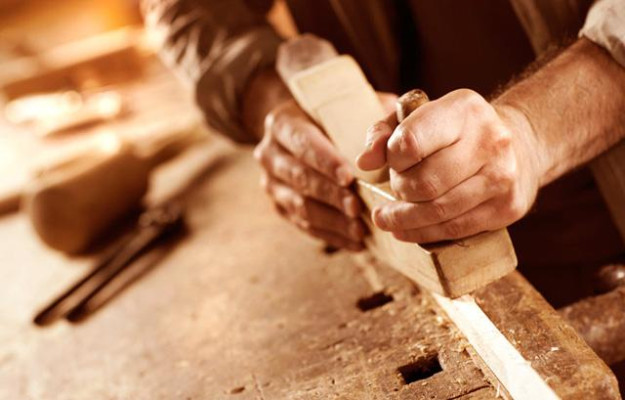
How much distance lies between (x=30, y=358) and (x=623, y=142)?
1.37 meters

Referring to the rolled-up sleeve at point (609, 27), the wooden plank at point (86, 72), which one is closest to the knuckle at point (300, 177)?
the rolled-up sleeve at point (609, 27)

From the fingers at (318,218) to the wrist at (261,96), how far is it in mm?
203

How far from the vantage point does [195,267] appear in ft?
5.52

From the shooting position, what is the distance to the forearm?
1104 mm

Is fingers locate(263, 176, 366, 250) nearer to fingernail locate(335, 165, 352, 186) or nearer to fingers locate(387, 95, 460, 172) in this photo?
fingernail locate(335, 165, 352, 186)

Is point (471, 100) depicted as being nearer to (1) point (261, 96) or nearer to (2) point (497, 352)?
(2) point (497, 352)

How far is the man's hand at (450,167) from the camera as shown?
35.3 inches

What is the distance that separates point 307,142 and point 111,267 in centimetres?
85

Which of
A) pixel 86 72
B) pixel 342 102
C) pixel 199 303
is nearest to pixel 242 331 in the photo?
pixel 199 303

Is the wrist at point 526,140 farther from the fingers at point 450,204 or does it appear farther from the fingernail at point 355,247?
the fingernail at point 355,247

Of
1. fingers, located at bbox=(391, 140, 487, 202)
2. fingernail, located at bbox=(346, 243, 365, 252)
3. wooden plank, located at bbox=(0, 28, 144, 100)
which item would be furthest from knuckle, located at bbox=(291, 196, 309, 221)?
wooden plank, located at bbox=(0, 28, 144, 100)

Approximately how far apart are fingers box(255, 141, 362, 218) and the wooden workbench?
0.62 feet

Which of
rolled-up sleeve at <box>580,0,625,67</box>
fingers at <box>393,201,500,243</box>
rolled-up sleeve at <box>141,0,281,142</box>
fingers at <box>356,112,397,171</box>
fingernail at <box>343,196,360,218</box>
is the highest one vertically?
rolled-up sleeve at <box>141,0,281,142</box>

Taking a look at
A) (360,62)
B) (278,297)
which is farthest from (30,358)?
(360,62)
